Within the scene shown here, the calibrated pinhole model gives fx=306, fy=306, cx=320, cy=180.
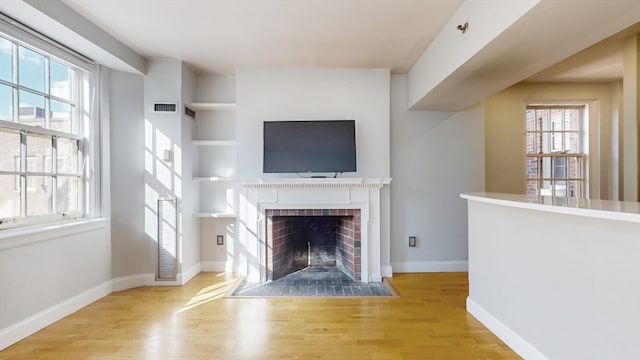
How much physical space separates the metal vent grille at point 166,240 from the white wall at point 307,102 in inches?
33.3

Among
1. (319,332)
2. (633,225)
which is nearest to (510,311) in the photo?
(633,225)

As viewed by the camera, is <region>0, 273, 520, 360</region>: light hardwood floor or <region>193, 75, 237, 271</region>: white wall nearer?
<region>0, 273, 520, 360</region>: light hardwood floor

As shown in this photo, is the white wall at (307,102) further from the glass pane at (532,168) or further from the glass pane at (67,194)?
the glass pane at (532,168)

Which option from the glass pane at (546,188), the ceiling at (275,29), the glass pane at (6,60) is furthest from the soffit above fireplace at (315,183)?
the glass pane at (546,188)

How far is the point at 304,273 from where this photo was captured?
12.2 ft

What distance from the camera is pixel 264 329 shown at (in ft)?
7.73

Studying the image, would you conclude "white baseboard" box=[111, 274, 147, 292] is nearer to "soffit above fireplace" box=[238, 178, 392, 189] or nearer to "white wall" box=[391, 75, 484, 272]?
"soffit above fireplace" box=[238, 178, 392, 189]

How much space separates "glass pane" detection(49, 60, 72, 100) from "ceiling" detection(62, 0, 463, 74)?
573 millimetres

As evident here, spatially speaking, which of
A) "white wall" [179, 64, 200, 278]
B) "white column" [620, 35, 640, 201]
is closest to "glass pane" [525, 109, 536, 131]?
"white column" [620, 35, 640, 201]

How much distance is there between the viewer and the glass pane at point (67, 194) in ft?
9.14

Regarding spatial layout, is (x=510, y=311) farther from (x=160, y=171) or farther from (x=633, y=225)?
(x=160, y=171)

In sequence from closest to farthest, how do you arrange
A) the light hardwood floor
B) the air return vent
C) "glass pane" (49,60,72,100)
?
the light hardwood floor < "glass pane" (49,60,72,100) < the air return vent

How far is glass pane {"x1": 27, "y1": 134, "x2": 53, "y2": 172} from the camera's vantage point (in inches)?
97.3

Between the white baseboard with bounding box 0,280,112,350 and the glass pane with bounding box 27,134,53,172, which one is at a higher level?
the glass pane with bounding box 27,134,53,172
